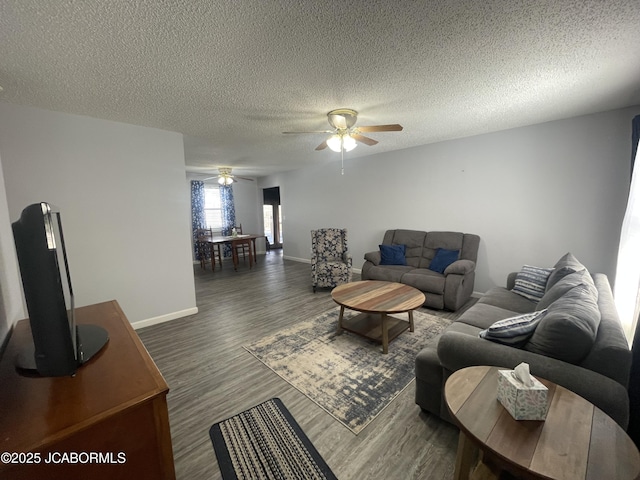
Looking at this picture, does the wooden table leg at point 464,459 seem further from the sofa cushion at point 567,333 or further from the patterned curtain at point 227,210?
the patterned curtain at point 227,210

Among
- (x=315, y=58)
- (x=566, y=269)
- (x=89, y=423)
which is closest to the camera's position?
(x=89, y=423)

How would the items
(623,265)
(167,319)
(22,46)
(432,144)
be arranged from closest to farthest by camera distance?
(22,46), (623,265), (167,319), (432,144)

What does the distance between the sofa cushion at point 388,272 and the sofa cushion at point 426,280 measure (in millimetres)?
108

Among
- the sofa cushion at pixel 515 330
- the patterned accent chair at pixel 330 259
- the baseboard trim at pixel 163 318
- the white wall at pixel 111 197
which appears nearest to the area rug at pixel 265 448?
the sofa cushion at pixel 515 330

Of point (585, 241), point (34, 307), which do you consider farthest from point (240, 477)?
point (585, 241)

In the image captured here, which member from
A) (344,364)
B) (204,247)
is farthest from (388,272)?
(204,247)

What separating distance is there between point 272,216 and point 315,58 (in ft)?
24.3

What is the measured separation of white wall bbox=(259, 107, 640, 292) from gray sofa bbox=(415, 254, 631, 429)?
1735 millimetres

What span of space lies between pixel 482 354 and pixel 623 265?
6.89 feet

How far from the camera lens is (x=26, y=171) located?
2410 mm

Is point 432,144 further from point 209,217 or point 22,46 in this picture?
point 209,217

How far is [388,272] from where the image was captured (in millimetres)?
3965

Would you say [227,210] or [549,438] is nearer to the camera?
[549,438]

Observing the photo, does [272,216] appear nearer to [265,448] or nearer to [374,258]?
[374,258]
